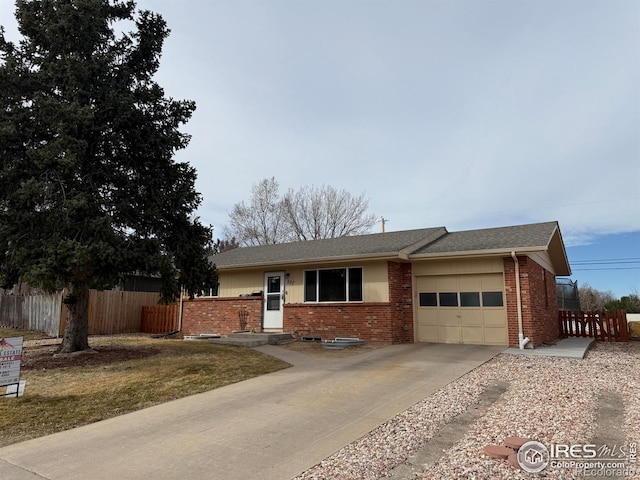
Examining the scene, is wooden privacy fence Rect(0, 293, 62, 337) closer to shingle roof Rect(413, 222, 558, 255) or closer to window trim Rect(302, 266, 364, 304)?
window trim Rect(302, 266, 364, 304)

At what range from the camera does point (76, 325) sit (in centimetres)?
1016

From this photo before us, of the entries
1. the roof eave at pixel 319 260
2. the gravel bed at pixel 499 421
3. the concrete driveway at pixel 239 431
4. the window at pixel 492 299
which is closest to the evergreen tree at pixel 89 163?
the roof eave at pixel 319 260

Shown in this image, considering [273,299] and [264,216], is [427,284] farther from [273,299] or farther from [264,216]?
[264,216]

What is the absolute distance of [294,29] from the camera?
9.85 meters

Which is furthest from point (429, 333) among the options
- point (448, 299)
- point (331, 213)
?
point (331, 213)

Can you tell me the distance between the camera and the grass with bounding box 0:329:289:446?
5434mm

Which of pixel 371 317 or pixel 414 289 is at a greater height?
pixel 414 289

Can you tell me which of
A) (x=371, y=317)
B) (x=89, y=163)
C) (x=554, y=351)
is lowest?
(x=554, y=351)

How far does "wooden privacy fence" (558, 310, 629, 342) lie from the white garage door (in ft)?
20.2

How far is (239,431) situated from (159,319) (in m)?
15.7

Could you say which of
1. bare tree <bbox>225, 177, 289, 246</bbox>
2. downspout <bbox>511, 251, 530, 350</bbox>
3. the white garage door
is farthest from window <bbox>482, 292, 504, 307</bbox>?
bare tree <bbox>225, 177, 289, 246</bbox>

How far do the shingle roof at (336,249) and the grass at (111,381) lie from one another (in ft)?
14.1

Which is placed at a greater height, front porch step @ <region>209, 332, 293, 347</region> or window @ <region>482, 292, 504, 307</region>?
window @ <region>482, 292, 504, 307</region>

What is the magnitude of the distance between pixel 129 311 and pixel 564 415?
1871cm
